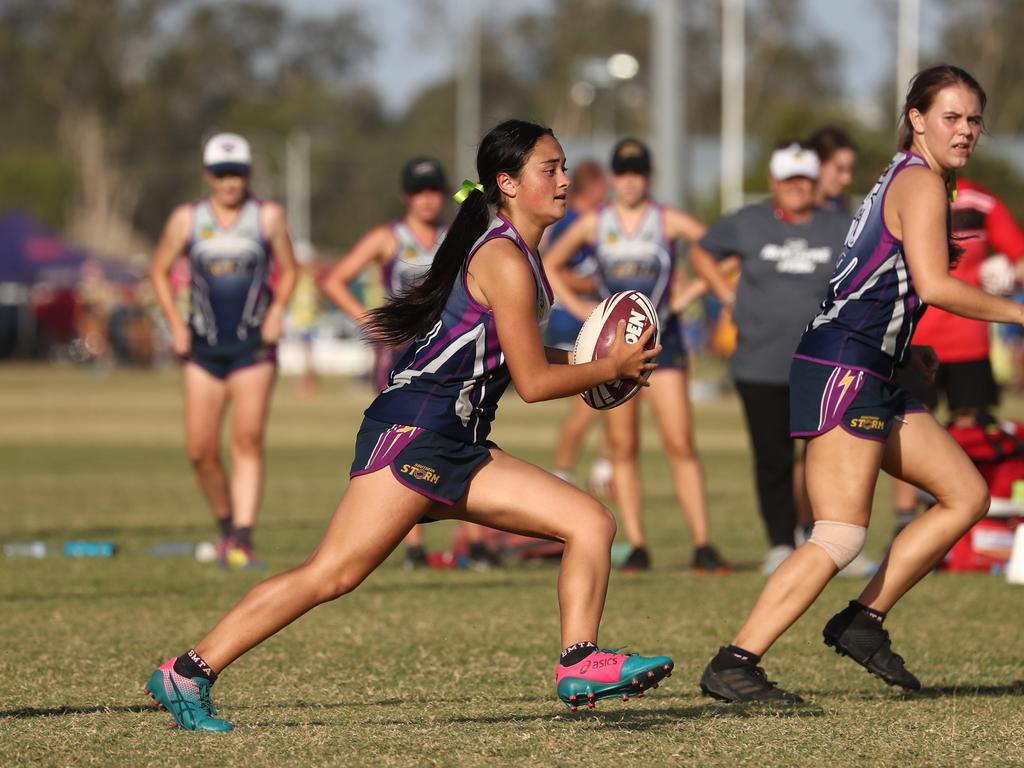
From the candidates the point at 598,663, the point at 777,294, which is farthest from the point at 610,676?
the point at 777,294

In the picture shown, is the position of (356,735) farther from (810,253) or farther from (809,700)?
(810,253)

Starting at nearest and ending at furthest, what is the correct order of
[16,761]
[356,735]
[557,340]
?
[16,761] → [356,735] → [557,340]

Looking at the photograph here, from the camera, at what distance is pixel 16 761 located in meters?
5.69

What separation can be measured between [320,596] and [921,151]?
262cm

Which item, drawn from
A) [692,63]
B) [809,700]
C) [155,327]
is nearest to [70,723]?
[809,700]

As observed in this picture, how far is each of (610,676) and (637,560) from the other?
5246 millimetres

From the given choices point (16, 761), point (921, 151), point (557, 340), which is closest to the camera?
point (16, 761)

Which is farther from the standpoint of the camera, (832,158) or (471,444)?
(832,158)

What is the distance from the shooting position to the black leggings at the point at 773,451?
1043 cm

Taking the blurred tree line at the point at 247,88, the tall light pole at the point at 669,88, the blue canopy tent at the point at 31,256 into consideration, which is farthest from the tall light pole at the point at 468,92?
the tall light pole at the point at 669,88

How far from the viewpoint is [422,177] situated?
36.9ft

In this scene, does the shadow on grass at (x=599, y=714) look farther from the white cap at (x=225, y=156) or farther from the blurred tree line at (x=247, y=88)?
the blurred tree line at (x=247, y=88)

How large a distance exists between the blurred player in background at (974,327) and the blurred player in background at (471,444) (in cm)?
513

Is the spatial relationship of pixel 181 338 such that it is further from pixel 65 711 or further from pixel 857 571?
pixel 65 711
